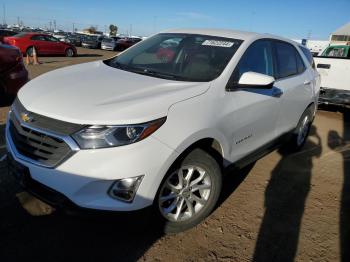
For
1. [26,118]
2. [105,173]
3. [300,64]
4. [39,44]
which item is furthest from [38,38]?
[105,173]

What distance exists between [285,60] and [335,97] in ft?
14.9

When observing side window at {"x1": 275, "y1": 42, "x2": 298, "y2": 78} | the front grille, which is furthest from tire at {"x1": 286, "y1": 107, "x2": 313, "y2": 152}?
the front grille

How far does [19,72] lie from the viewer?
6.23m

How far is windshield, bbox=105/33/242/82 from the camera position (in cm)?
325

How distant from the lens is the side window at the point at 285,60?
4145mm

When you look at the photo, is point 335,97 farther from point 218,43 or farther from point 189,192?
point 189,192

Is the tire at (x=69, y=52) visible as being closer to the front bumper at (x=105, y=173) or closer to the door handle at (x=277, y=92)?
the door handle at (x=277, y=92)

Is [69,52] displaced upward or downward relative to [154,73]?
downward

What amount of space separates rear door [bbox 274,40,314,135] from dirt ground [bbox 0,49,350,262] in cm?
85

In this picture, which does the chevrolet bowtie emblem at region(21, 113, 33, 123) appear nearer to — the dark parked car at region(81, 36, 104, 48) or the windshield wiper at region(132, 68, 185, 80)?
the windshield wiper at region(132, 68, 185, 80)

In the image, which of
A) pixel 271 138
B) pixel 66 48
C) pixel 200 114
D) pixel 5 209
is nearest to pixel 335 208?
pixel 271 138

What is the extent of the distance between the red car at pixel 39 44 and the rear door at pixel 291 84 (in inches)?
686

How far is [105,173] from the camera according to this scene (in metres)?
2.26

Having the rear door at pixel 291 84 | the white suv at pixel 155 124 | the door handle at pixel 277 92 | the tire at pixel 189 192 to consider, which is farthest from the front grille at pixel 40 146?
the rear door at pixel 291 84
